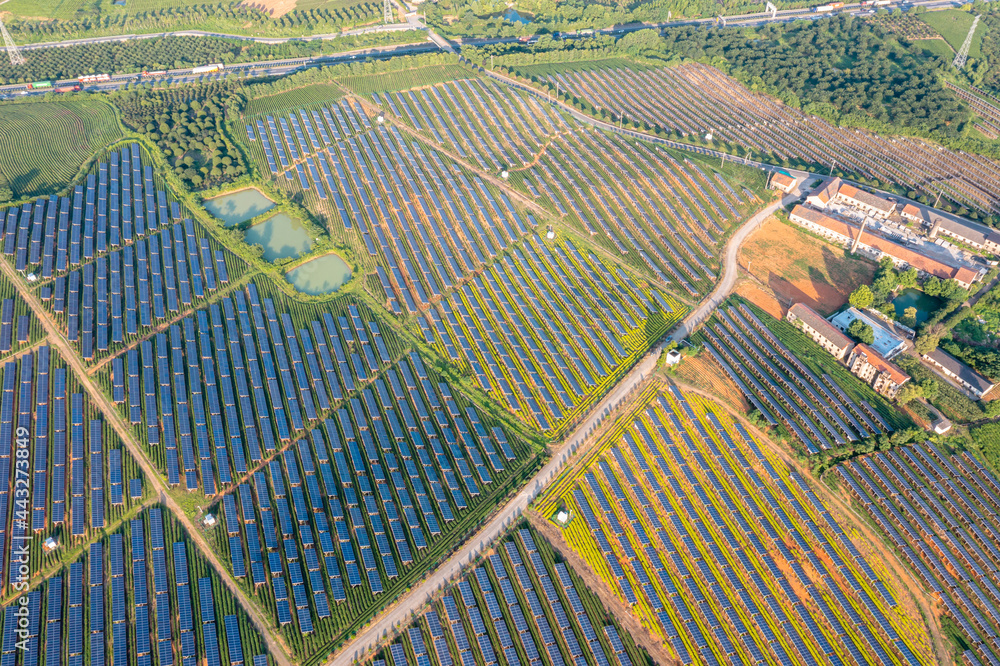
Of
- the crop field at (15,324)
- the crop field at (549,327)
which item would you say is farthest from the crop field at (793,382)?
the crop field at (15,324)

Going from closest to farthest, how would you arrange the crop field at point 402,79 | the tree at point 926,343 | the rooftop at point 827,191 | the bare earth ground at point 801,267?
the tree at point 926,343 < the bare earth ground at point 801,267 < the rooftop at point 827,191 < the crop field at point 402,79

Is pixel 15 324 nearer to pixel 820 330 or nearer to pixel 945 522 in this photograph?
pixel 820 330

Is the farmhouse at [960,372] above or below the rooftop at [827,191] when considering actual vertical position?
below

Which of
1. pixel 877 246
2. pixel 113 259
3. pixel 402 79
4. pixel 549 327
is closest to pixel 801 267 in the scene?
pixel 877 246

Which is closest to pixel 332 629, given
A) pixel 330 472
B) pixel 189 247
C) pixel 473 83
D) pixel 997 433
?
pixel 330 472

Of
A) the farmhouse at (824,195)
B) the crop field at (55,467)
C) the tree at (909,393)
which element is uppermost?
the farmhouse at (824,195)

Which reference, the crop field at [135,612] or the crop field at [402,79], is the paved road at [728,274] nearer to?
the crop field at [135,612]
